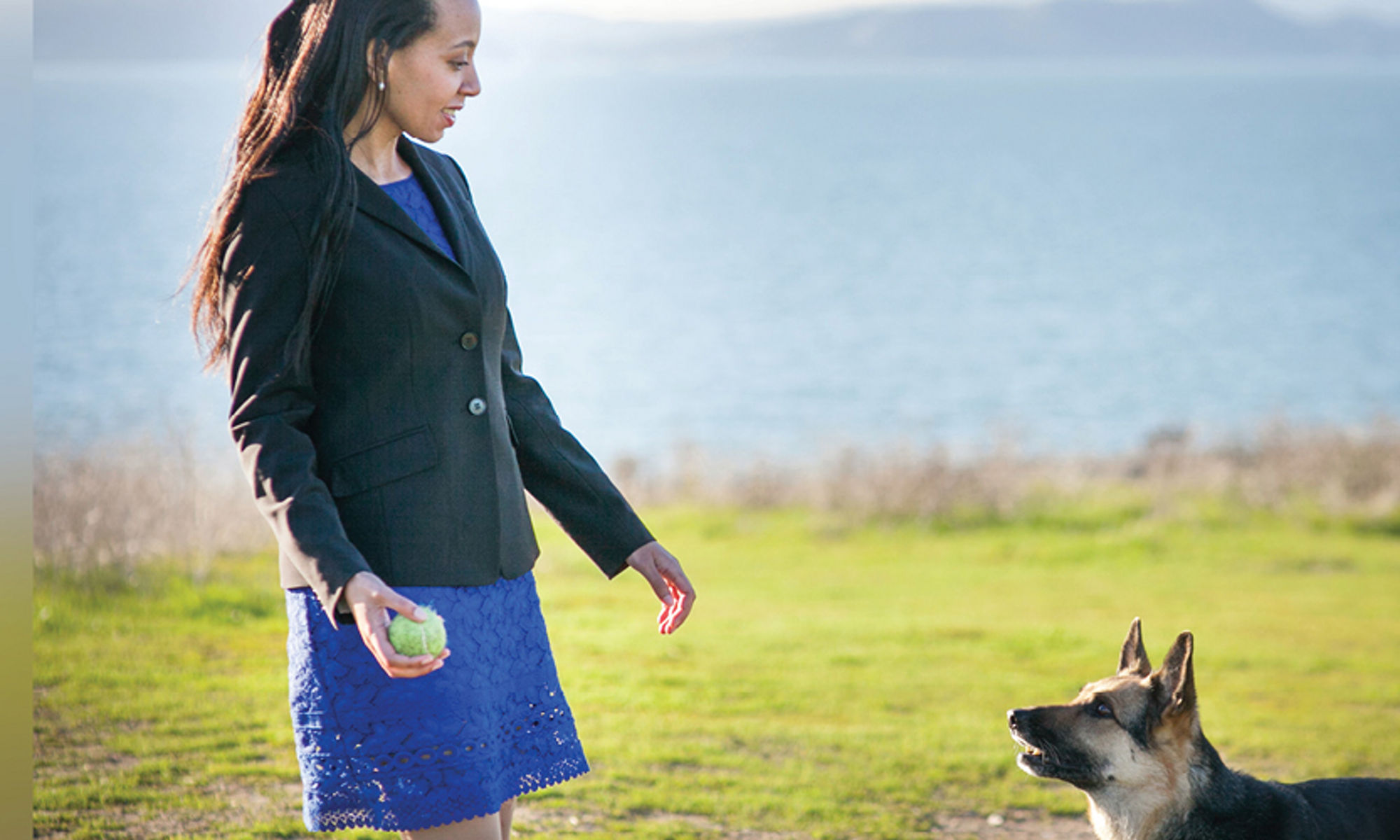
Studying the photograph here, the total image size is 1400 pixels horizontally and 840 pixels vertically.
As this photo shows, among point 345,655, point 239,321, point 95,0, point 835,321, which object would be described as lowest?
point 345,655

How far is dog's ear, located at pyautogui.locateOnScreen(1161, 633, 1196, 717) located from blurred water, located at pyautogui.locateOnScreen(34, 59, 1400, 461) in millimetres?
2421

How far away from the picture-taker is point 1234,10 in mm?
104062

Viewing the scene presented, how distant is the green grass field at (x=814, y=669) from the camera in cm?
499

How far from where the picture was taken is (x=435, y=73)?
7.10ft

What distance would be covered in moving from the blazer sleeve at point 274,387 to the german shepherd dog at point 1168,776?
205 cm

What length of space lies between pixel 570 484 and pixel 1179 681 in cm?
165

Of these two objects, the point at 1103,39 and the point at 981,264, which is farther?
the point at 1103,39

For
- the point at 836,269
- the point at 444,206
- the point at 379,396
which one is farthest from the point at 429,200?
the point at 836,269

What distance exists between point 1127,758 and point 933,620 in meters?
4.94

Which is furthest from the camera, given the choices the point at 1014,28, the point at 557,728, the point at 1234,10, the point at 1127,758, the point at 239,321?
the point at 1014,28

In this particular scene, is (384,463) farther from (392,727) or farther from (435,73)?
(435,73)

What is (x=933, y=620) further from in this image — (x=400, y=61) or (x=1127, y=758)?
(x=400, y=61)

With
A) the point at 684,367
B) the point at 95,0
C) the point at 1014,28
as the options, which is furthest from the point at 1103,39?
the point at 95,0

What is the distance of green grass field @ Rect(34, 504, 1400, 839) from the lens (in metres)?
4.99
